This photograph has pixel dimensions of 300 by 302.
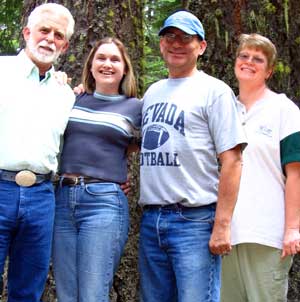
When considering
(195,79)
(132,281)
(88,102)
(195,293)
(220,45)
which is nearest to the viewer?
(195,293)

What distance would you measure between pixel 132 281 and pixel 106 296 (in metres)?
1.15

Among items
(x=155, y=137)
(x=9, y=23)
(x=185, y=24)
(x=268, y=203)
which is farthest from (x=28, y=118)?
(x=9, y=23)

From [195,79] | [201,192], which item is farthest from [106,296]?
[195,79]

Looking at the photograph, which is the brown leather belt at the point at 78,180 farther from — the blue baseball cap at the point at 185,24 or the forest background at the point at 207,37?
the forest background at the point at 207,37

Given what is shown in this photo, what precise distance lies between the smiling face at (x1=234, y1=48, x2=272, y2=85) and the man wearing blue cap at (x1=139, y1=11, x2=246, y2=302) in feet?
1.43

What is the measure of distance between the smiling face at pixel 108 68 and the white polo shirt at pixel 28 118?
Result: 11.8 inches

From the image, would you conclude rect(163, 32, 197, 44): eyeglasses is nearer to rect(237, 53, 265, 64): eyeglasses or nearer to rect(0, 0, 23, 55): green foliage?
rect(237, 53, 265, 64): eyeglasses

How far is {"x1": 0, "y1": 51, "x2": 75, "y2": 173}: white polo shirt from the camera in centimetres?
314

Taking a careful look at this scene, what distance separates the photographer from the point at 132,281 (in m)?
4.43

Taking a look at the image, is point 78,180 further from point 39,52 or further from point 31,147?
point 39,52

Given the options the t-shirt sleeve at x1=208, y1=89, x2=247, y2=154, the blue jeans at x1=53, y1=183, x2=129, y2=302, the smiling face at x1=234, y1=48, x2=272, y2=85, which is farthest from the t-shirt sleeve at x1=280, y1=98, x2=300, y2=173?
the blue jeans at x1=53, y1=183, x2=129, y2=302

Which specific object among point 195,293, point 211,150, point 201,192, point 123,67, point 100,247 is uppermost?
point 123,67

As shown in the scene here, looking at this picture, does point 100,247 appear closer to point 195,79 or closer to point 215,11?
point 195,79

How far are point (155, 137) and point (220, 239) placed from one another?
0.70 meters
